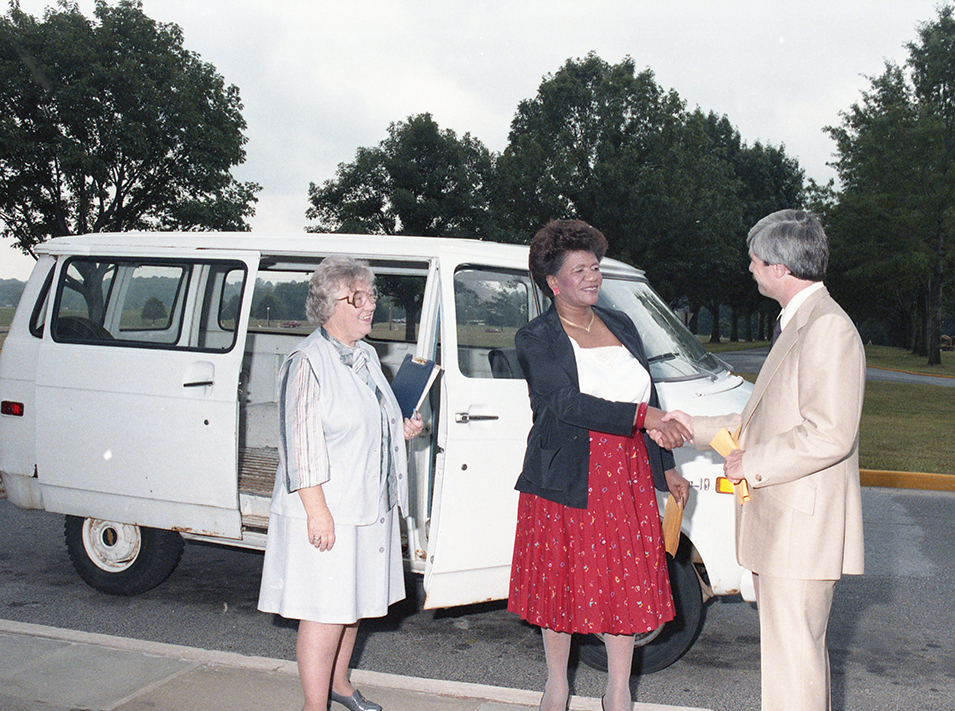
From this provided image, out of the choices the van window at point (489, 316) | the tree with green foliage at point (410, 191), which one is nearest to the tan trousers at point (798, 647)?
the van window at point (489, 316)

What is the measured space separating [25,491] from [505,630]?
2.86 m

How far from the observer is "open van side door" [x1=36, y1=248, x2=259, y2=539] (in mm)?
4648

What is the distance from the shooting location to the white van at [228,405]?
406 cm

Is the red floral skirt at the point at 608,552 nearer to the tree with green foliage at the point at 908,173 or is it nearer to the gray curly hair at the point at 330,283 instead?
the gray curly hair at the point at 330,283

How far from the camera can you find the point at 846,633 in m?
4.79

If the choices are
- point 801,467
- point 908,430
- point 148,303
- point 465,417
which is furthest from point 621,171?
point 801,467

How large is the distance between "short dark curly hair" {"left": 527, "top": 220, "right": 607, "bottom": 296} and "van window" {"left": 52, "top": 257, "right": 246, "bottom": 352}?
2.07 meters

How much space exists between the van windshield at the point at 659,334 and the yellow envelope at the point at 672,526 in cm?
98

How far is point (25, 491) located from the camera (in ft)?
16.7

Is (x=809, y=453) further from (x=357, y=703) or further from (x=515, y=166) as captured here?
(x=515, y=166)

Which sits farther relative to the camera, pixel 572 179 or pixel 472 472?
pixel 572 179

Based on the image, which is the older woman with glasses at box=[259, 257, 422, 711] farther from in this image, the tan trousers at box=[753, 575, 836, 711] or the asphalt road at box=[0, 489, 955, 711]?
the tan trousers at box=[753, 575, 836, 711]

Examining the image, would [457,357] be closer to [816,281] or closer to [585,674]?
[585,674]

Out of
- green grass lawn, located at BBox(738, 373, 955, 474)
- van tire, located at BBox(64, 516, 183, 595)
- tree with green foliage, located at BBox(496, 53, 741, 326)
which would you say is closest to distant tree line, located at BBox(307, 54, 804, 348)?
tree with green foliage, located at BBox(496, 53, 741, 326)
